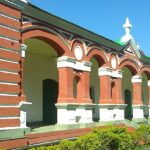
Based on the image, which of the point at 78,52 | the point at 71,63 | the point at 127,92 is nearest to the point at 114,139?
the point at 71,63

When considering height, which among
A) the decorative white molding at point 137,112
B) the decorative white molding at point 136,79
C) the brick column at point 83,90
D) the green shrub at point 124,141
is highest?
the decorative white molding at point 136,79

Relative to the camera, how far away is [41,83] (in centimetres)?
1878

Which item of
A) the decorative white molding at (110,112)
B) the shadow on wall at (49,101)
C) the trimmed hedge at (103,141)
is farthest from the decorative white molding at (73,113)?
the trimmed hedge at (103,141)

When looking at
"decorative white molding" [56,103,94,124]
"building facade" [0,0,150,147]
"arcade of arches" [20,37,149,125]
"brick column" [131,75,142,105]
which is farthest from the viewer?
"brick column" [131,75,142,105]

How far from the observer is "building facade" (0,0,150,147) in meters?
11.7

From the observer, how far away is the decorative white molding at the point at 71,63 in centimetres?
1530

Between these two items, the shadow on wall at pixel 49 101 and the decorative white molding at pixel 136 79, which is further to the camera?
the decorative white molding at pixel 136 79

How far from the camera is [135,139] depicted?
13.6m

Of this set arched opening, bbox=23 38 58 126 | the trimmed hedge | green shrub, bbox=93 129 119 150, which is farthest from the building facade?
green shrub, bbox=93 129 119 150

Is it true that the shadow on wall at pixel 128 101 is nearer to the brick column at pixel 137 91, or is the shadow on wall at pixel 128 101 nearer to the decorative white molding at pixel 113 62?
the brick column at pixel 137 91

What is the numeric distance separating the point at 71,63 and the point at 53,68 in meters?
4.12

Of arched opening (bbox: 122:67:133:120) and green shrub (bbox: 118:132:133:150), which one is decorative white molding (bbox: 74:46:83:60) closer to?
green shrub (bbox: 118:132:133:150)

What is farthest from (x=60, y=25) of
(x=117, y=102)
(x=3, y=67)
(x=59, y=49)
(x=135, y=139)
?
(x=117, y=102)

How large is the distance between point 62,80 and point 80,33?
256cm
